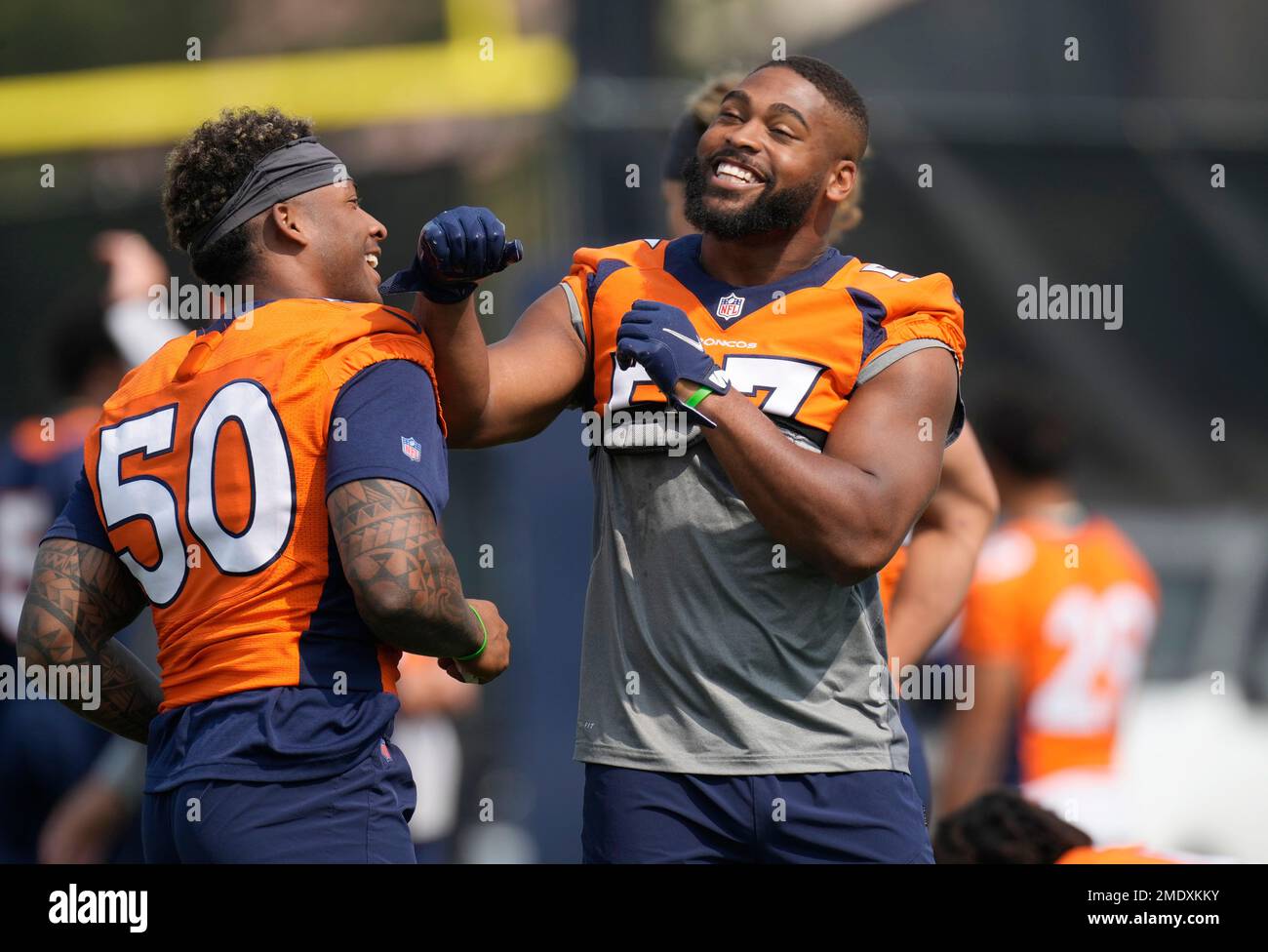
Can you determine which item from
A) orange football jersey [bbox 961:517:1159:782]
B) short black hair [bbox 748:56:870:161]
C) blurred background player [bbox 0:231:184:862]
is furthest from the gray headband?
orange football jersey [bbox 961:517:1159:782]

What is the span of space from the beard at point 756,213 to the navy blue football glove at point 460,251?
50 cm

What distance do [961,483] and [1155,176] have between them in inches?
269

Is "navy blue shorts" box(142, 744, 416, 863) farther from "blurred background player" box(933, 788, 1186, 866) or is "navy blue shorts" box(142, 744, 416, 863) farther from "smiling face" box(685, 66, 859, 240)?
"blurred background player" box(933, 788, 1186, 866)

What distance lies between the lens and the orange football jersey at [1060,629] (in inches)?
240

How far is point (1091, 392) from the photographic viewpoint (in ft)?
32.6

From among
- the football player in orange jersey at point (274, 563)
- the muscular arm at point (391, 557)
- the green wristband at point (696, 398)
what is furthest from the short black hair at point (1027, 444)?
the muscular arm at point (391, 557)

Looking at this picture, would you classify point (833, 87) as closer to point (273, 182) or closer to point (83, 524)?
point (273, 182)

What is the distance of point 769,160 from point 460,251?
76cm

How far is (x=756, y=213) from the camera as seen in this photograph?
333 centimetres

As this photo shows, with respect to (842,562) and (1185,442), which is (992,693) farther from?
(1185,442)

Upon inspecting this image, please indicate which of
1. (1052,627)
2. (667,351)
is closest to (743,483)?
(667,351)

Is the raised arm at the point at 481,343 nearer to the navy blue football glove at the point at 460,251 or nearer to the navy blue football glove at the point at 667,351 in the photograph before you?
the navy blue football glove at the point at 460,251

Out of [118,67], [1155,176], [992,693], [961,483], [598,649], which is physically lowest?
[992,693]
